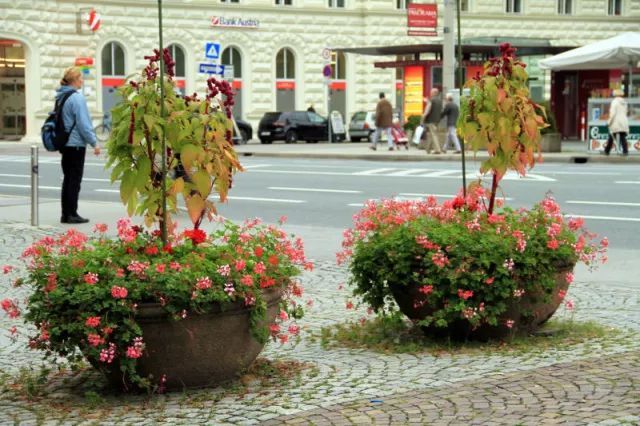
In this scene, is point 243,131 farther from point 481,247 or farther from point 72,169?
point 481,247

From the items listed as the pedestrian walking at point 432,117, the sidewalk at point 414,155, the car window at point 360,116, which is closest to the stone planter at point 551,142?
the sidewalk at point 414,155

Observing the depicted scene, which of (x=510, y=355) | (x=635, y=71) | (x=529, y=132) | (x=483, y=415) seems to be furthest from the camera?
(x=635, y=71)

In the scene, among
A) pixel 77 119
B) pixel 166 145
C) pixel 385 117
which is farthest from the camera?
pixel 385 117

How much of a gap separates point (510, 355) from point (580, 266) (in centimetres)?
445

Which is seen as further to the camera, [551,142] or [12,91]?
[12,91]

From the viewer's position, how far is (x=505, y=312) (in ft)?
23.0

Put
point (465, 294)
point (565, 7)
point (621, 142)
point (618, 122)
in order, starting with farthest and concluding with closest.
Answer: point (565, 7) → point (621, 142) → point (618, 122) → point (465, 294)

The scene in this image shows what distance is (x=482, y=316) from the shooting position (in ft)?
22.6

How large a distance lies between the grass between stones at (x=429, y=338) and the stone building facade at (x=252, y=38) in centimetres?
3848

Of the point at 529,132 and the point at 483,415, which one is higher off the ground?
the point at 529,132

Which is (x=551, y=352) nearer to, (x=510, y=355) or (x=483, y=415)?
(x=510, y=355)

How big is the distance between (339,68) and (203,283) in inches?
1919

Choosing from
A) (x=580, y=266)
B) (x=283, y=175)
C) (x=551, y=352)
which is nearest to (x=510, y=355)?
(x=551, y=352)

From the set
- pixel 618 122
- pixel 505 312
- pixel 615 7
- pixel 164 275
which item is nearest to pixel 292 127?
pixel 618 122
